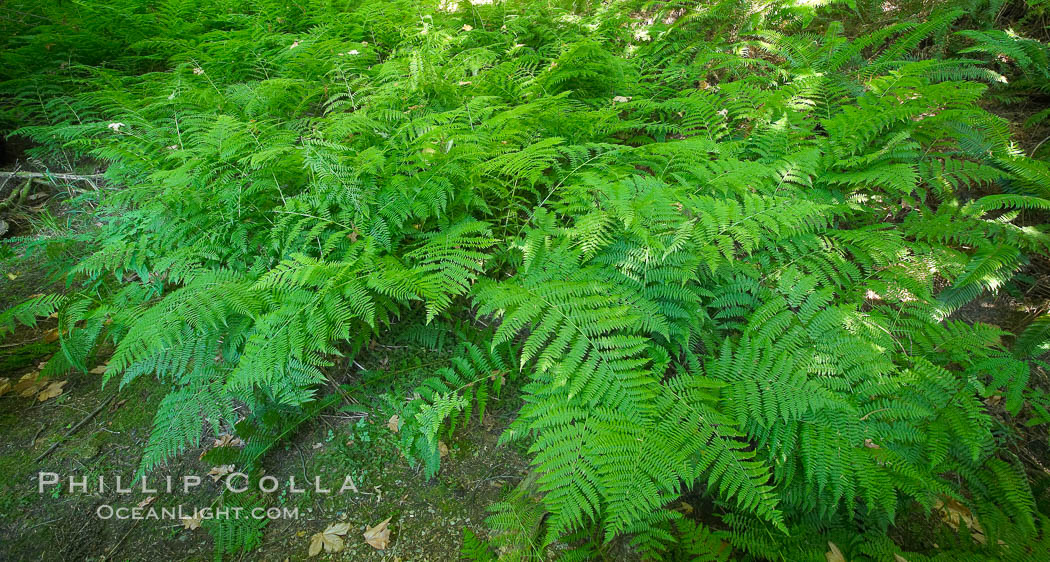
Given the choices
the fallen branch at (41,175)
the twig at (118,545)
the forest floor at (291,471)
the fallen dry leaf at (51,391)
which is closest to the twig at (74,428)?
the forest floor at (291,471)

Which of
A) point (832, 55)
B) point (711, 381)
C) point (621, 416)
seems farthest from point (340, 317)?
point (832, 55)

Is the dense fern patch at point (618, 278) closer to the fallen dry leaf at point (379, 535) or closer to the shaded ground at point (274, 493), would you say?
the shaded ground at point (274, 493)

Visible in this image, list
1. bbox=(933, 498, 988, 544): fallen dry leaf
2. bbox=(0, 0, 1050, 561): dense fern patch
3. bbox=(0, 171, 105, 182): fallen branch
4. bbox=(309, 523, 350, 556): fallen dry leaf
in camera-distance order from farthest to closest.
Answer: bbox=(0, 171, 105, 182): fallen branch → bbox=(933, 498, 988, 544): fallen dry leaf → bbox=(309, 523, 350, 556): fallen dry leaf → bbox=(0, 0, 1050, 561): dense fern patch

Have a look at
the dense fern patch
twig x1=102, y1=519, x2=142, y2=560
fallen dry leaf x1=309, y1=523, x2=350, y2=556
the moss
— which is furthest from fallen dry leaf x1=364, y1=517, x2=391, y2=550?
the moss

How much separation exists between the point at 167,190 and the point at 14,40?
3556mm

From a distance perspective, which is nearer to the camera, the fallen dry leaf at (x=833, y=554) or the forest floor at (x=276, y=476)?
the fallen dry leaf at (x=833, y=554)

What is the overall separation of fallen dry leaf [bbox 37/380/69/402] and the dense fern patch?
0.25 metres

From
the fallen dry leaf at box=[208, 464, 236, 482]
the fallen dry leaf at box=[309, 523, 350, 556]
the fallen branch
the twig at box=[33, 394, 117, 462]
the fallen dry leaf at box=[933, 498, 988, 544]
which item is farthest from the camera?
the fallen branch

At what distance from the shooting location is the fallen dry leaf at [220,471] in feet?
8.61

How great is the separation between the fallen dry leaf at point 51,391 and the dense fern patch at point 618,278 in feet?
0.81

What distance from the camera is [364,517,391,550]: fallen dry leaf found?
2.34 metres

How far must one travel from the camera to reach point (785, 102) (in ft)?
11.7

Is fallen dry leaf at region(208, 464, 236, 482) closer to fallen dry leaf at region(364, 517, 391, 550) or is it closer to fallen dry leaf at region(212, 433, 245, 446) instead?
fallen dry leaf at region(212, 433, 245, 446)

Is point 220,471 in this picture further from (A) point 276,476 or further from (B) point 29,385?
(B) point 29,385
